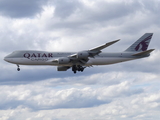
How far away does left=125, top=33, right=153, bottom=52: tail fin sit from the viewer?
9200 cm

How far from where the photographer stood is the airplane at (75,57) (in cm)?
8050

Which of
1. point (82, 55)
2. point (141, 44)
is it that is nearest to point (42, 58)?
point (82, 55)

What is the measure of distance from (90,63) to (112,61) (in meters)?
5.95

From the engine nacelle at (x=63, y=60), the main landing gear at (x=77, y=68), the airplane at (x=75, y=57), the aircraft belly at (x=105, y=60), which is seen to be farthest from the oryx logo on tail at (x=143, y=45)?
the engine nacelle at (x=63, y=60)

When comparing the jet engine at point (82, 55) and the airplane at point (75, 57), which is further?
the airplane at point (75, 57)

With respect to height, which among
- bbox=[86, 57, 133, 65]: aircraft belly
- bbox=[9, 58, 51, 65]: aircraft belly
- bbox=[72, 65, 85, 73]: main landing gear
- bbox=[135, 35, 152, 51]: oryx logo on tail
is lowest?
bbox=[72, 65, 85, 73]: main landing gear

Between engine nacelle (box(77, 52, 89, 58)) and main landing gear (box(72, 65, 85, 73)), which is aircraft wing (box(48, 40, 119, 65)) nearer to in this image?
engine nacelle (box(77, 52, 89, 58))

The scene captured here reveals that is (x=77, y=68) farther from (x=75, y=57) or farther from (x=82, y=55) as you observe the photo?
(x=82, y=55)

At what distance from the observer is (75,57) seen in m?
81.9

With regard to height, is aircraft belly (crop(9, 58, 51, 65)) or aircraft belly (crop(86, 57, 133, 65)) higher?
aircraft belly (crop(9, 58, 51, 65))

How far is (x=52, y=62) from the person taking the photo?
8362 cm

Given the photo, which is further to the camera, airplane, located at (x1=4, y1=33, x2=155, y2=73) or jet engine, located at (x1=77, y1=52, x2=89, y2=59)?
airplane, located at (x1=4, y1=33, x2=155, y2=73)

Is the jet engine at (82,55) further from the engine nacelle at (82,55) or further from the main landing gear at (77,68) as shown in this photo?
the main landing gear at (77,68)

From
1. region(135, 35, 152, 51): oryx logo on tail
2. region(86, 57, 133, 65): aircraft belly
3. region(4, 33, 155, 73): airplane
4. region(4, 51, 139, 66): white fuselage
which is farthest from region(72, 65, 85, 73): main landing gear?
region(135, 35, 152, 51): oryx logo on tail
